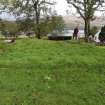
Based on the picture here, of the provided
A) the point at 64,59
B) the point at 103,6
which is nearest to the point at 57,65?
the point at 64,59

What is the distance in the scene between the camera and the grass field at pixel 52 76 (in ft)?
38.5

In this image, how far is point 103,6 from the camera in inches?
1340

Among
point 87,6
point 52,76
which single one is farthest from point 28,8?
point 52,76

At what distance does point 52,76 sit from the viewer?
48.6ft

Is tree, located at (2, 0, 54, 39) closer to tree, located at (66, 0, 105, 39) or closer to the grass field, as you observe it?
tree, located at (66, 0, 105, 39)

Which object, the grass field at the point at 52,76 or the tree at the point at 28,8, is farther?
the tree at the point at 28,8

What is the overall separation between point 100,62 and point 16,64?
4.33 m

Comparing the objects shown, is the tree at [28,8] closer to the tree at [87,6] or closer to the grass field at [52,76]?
the tree at [87,6]

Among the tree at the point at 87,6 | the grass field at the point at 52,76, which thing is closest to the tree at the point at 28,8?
the tree at the point at 87,6

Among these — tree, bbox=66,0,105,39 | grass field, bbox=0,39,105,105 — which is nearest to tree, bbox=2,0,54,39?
tree, bbox=66,0,105,39

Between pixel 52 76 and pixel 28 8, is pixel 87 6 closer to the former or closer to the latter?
pixel 28 8

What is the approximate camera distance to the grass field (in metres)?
11.7

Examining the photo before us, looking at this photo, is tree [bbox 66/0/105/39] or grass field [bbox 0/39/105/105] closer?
grass field [bbox 0/39/105/105]

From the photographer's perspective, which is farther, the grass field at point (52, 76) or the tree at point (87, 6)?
the tree at point (87, 6)
